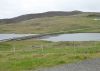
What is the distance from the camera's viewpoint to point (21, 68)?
37.3 m

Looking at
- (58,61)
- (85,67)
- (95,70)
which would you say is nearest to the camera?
(95,70)

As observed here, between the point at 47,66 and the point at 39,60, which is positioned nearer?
the point at 47,66

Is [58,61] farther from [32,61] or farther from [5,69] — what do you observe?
[5,69]

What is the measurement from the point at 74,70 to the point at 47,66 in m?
6.32

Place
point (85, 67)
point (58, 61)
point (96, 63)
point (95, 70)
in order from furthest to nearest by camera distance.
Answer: point (58, 61) < point (96, 63) < point (85, 67) < point (95, 70)

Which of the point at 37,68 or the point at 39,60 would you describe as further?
A: the point at 39,60

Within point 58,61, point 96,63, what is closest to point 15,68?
point 58,61

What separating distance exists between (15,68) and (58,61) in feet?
21.1

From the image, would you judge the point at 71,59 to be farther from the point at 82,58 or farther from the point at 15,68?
the point at 15,68

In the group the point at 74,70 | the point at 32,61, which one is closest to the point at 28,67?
the point at 32,61

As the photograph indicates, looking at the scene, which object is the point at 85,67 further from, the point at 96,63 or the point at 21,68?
the point at 21,68

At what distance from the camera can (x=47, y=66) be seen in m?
38.3

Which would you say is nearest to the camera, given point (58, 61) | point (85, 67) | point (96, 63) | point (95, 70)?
point (95, 70)

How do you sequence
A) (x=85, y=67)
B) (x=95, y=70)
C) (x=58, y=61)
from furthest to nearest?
(x=58, y=61) < (x=85, y=67) < (x=95, y=70)
